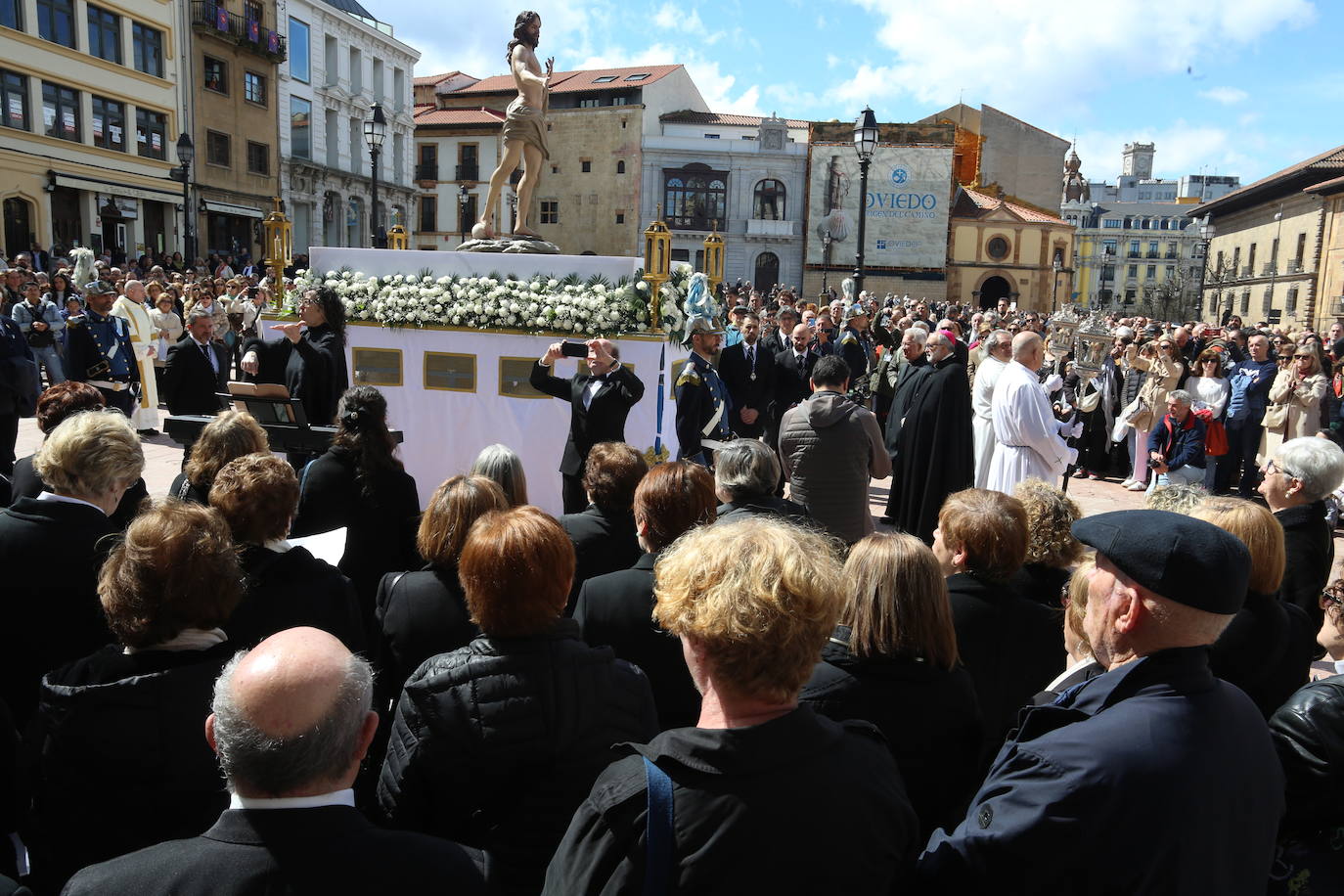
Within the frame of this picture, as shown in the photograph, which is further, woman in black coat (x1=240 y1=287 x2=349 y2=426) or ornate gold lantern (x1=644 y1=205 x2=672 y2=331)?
ornate gold lantern (x1=644 y1=205 x2=672 y2=331)

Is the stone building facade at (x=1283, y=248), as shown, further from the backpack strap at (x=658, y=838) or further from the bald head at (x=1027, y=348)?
the backpack strap at (x=658, y=838)

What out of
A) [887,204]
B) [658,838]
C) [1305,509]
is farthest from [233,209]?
[658,838]

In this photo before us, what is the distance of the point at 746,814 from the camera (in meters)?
1.63

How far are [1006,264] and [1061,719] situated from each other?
5369 centimetres

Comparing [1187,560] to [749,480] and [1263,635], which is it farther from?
[749,480]

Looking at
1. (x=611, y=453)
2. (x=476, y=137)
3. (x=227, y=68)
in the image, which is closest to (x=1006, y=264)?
(x=476, y=137)

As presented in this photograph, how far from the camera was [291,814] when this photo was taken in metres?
1.66

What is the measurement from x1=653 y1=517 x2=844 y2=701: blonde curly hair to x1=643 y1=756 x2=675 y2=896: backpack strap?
25 cm

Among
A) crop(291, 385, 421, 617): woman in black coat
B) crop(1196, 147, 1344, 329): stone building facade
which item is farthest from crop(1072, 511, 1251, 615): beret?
crop(1196, 147, 1344, 329): stone building facade

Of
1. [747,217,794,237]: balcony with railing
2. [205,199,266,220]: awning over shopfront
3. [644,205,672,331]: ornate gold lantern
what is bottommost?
Answer: [644,205,672,331]: ornate gold lantern

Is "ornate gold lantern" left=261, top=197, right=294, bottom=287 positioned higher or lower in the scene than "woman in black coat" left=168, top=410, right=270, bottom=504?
higher

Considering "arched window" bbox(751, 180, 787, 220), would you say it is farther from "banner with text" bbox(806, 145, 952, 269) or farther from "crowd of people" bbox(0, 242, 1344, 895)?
"crowd of people" bbox(0, 242, 1344, 895)

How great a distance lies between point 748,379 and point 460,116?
5077 centimetres

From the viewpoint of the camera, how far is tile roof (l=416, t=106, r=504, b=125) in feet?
179
